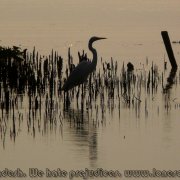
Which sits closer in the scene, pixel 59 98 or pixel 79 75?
pixel 59 98

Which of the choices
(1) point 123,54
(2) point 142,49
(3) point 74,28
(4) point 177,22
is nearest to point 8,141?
(1) point 123,54

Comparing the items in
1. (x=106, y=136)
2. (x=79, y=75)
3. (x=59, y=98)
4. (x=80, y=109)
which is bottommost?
(x=106, y=136)

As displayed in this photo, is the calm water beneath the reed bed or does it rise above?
beneath

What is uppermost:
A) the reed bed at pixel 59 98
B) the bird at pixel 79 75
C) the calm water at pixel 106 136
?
the bird at pixel 79 75

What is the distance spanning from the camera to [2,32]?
4222 cm

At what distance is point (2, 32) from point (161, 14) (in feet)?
58.7

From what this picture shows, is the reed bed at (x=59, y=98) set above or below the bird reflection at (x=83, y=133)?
above

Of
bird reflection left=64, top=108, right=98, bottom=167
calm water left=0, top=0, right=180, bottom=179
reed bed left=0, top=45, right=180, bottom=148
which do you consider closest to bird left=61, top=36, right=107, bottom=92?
reed bed left=0, top=45, right=180, bottom=148

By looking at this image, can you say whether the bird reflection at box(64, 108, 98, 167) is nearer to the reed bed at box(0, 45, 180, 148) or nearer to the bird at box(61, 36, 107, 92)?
the reed bed at box(0, 45, 180, 148)

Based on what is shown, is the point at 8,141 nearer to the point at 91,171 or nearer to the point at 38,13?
the point at 91,171

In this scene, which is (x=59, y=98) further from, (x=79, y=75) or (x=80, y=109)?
(x=80, y=109)

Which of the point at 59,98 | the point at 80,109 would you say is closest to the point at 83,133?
the point at 80,109

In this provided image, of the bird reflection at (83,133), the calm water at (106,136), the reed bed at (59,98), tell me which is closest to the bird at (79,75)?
the reed bed at (59,98)

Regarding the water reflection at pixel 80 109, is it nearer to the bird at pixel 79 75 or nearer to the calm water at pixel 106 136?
the calm water at pixel 106 136
